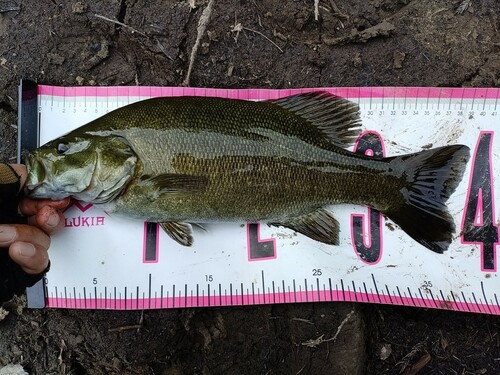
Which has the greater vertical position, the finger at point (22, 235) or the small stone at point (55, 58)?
the small stone at point (55, 58)

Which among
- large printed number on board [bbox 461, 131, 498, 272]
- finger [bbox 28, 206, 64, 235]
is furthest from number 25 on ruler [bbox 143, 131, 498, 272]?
finger [bbox 28, 206, 64, 235]

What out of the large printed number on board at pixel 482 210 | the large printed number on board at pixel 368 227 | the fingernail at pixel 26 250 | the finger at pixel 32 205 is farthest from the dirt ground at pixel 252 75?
the fingernail at pixel 26 250

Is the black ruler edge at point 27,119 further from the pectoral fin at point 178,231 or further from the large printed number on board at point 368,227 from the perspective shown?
the large printed number on board at point 368,227

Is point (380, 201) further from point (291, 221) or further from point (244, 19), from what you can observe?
point (244, 19)

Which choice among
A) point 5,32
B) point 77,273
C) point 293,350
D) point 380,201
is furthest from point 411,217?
point 5,32

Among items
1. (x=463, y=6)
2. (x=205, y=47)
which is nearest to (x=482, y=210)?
(x=463, y=6)
